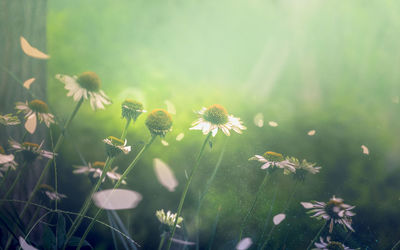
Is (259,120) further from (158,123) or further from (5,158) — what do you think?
(5,158)

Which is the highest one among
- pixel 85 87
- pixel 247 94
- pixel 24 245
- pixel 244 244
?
pixel 247 94

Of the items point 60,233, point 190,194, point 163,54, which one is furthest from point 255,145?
point 60,233

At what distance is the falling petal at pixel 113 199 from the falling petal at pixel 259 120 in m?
0.33

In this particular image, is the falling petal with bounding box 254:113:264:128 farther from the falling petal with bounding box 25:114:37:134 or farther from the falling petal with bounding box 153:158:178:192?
the falling petal with bounding box 25:114:37:134

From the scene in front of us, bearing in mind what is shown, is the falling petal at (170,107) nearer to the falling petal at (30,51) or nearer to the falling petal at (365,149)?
the falling petal at (30,51)

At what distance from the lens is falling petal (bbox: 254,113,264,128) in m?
0.66

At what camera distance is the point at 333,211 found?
0.59 m

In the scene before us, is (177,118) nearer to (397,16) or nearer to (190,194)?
(190,194)

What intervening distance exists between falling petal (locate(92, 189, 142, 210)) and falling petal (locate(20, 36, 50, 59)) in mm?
344

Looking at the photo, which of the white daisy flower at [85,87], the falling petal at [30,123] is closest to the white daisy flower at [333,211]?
the white daisy flower at [85,87]

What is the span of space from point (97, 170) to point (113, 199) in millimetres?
91

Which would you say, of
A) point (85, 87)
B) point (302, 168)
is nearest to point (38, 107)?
point (85, 87)

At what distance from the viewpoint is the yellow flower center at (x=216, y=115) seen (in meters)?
0.59

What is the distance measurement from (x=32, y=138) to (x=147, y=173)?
0.94ft
